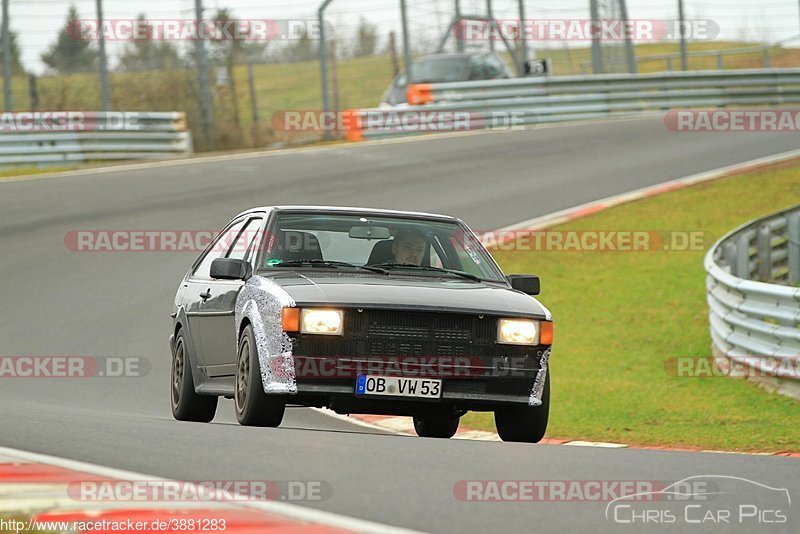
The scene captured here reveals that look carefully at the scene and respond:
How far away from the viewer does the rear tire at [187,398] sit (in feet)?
29.4

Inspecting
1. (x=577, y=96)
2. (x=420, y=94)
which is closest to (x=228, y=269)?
(x=420, y=94)

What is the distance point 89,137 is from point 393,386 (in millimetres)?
18446

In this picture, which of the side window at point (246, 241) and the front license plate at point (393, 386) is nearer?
the front license plate at point (393, 386)

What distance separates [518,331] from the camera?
7535 millimetres

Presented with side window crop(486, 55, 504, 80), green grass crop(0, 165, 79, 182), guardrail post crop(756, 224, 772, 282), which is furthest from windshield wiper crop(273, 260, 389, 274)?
side window crop(486, 55, 504, 80)

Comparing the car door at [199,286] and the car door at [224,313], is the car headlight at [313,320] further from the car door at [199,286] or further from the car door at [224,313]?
the car door at [199,286]

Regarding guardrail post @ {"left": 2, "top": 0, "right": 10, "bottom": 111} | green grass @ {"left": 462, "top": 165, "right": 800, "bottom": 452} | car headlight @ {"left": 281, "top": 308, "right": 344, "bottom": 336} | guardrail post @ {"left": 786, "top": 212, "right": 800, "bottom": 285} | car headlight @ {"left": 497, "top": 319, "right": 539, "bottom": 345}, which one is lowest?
green grass @ {"left": 462, "top": 165, "right": 800, "bottom": 452}

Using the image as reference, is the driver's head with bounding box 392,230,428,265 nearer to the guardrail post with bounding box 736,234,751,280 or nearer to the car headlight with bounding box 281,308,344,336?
the car headlight with bounding box 281,308,344,336

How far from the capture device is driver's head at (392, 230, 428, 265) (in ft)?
27.7

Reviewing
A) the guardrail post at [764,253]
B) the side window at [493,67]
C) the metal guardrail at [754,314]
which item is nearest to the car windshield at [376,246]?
the metal guardrail at [754,314]

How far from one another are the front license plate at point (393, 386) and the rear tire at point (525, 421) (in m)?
0.61

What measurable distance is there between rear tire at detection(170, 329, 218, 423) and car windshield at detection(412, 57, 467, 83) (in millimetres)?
23157

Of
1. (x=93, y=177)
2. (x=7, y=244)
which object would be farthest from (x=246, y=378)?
(x=93, y=177)

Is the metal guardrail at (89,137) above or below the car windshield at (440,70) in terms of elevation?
below
